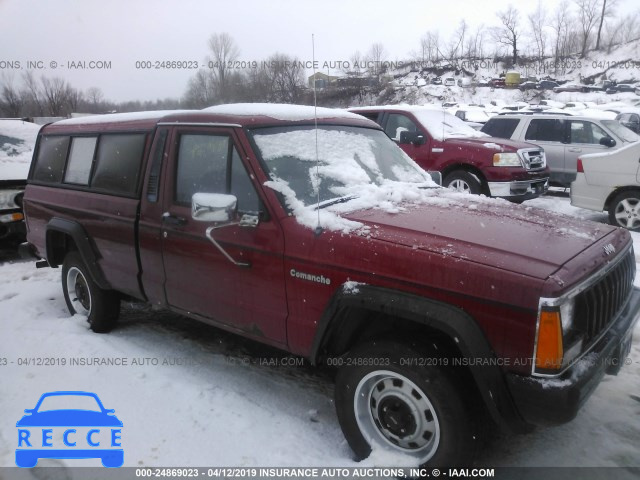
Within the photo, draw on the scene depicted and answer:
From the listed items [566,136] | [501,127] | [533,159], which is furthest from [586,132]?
[533,159]

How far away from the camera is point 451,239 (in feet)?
8.16

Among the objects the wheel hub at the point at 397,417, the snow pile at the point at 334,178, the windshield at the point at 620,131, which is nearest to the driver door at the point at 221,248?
the snow pile at the point at 334,178

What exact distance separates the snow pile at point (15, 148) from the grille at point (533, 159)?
7.93 m

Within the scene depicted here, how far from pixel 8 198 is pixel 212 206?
577 cm

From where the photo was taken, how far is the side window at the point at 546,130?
34.8 feet

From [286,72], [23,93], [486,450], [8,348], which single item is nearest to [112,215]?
[8,348]

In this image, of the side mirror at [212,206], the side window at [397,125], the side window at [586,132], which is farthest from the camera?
the side window at [586,132]

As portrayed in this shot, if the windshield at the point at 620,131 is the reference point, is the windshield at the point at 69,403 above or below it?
below

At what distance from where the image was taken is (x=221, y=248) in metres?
3.09

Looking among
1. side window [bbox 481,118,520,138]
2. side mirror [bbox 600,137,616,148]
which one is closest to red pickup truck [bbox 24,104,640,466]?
side mirror [bbox 600,137,616,148]

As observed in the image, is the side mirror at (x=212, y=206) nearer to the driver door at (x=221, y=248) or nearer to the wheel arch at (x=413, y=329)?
the driver door at (x=221, y=248)

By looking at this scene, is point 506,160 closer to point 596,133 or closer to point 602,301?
point 596,133

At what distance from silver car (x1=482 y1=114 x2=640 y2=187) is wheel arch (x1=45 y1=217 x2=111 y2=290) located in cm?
942

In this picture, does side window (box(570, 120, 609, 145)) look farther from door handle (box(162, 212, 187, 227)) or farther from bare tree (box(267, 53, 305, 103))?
door handle (box(162, 212, 187, 227))
